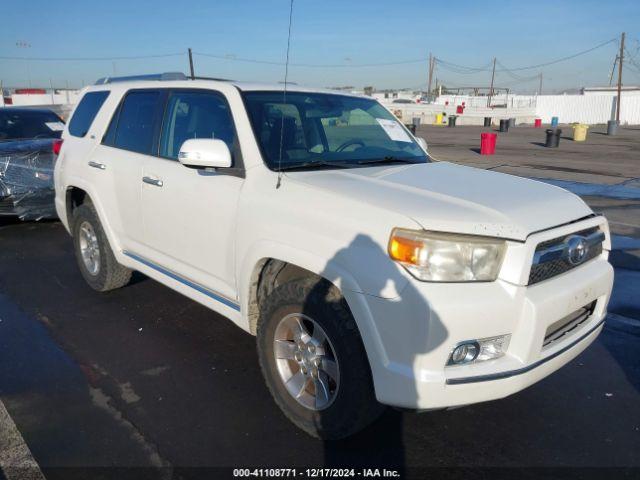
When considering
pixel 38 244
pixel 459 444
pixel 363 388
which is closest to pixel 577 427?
pixel 459 444

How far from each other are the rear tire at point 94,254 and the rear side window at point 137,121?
778 millimetres

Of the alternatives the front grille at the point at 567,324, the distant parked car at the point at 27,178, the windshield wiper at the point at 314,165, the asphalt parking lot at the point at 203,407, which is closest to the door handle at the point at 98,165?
the asphalt parking lot at the point at 203,407

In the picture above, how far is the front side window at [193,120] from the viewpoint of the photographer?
3684mm

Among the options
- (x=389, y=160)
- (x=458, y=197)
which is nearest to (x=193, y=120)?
(x=389, y=160)

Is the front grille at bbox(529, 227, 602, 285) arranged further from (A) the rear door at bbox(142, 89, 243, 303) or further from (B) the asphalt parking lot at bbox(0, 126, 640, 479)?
(A) the rear door at bbox(142, 89, 243, 303)

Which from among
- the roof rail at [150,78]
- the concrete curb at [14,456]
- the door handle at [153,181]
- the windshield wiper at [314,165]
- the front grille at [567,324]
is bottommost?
the concrete curb at [14,456]

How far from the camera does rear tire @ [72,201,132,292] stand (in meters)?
4.91

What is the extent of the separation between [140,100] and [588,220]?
345cm

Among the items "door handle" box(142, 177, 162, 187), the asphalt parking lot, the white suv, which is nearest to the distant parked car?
→ the asphalt parking lot

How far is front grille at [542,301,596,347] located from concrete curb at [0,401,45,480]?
8.52 ft

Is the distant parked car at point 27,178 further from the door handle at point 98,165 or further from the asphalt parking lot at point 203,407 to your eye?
the door handle at point 98,165

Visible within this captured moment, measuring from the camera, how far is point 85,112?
5.29 metres

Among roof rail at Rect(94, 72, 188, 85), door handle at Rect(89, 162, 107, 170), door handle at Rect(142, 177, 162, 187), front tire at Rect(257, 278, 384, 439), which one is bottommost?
front tire at Rect(257, 278, 384, 439)

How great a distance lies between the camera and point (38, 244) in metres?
7.07
